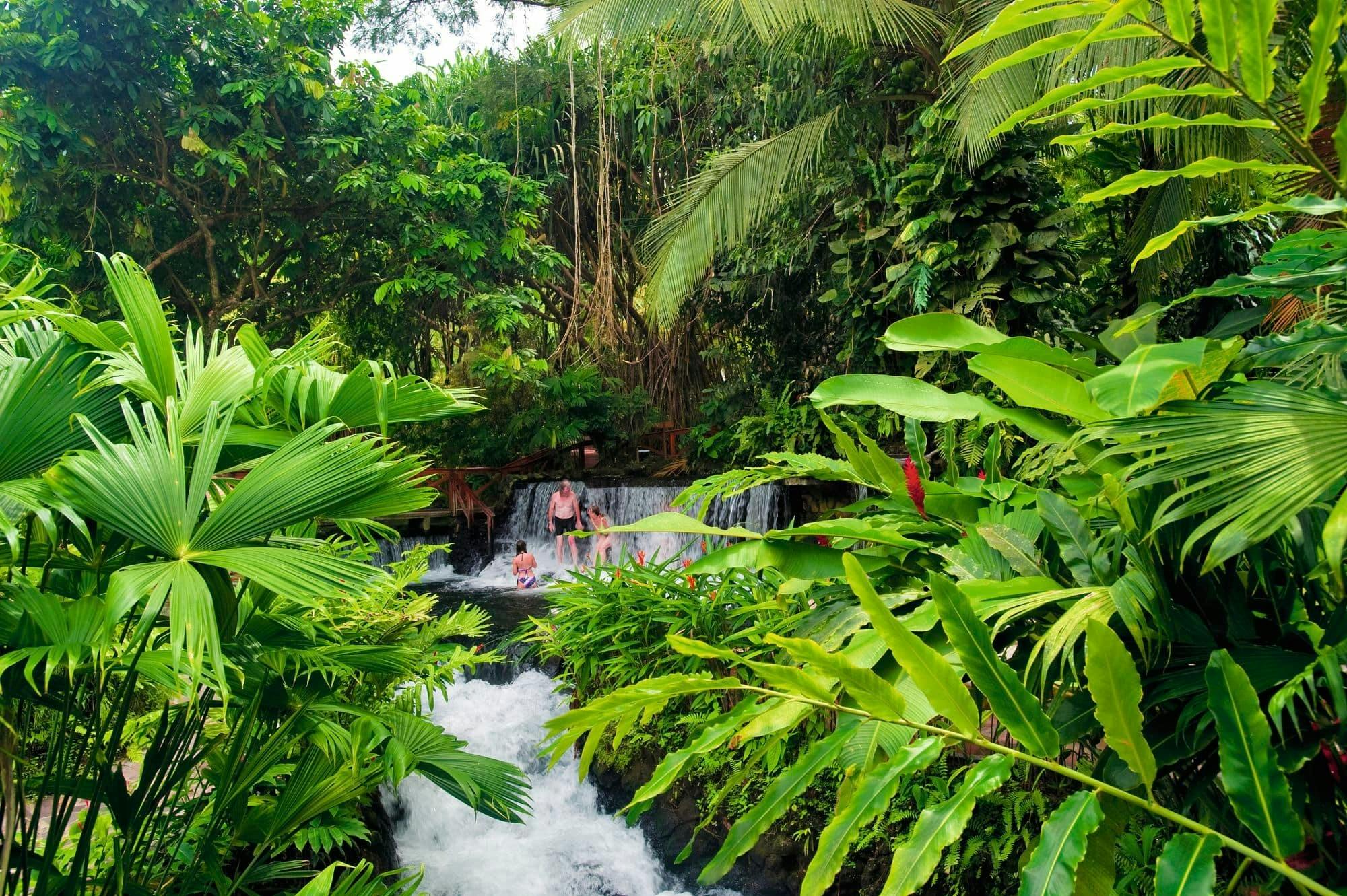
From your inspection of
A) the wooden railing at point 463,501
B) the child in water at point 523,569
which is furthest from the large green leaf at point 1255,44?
the wooden railing at point 463,501

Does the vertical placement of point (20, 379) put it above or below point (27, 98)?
below

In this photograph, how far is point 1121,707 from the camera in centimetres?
94

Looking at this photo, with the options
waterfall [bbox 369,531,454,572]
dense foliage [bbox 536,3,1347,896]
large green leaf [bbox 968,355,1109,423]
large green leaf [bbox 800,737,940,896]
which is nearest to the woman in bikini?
waterfall [bbox 369,531,454,572]

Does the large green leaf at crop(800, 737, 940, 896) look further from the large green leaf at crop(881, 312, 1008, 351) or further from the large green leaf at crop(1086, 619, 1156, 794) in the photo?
the large green leaf at crop(881, 312, 1008, 351)

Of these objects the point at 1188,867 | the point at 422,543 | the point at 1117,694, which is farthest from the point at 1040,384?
the point at 422,543

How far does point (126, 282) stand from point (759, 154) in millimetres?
6044

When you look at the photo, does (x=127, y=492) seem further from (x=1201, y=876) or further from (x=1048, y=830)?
(x=1201, y=876)

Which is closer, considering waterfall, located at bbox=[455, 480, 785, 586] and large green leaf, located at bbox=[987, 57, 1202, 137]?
large green leaf, located at bbox=[987, 57, 1202, 137]

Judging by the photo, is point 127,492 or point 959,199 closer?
point 127,492

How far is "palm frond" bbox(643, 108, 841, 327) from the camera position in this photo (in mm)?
7273

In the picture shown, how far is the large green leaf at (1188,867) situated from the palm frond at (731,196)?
6812 millimetres

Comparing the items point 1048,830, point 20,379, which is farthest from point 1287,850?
point 20,379

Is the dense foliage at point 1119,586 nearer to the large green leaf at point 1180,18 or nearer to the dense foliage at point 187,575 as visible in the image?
the large green leaf at point 1180,18

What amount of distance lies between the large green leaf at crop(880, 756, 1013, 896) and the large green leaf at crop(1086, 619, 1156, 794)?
4.8 inches
